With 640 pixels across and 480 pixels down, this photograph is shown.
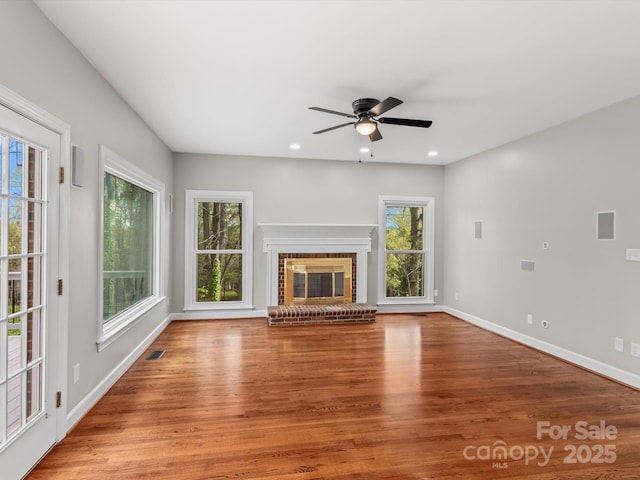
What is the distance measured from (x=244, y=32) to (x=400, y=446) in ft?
9.61

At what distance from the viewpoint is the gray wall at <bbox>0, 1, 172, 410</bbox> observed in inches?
73.7

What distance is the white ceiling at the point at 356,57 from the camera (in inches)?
80.5

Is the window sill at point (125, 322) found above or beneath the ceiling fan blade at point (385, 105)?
beneath

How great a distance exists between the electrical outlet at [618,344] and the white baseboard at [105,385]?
15.8 feet

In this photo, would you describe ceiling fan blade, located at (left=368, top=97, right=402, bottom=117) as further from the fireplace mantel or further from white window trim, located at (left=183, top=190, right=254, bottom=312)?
white window trim, located at (left=183, top=190, right=254, bottom=312)

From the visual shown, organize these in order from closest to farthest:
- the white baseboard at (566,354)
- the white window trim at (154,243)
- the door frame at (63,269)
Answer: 1. the door frame at (63,269)
2. the white window trim at (154,243)
3. the white baseboard at (566,354)

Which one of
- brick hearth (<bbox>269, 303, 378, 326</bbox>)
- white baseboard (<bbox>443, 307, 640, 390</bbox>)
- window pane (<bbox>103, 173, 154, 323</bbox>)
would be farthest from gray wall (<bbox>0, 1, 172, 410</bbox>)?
white baseboard (<bbox>443, 307, 640, 390</bbox>)

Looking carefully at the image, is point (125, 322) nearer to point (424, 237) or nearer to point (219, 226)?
point (219, 226)

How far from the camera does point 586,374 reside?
139 inches

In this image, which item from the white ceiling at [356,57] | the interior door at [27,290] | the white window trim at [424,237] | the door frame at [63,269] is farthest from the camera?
the white window trim at [424,237]

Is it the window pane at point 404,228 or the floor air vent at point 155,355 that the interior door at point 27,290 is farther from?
the window pane at point 404,228

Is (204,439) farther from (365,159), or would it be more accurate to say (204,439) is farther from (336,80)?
(365,159)

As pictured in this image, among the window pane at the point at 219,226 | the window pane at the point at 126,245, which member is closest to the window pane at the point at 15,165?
the window pane at the point at 126,245

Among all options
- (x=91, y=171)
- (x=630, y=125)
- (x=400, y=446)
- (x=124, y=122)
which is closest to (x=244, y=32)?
(x=91, y=171)
